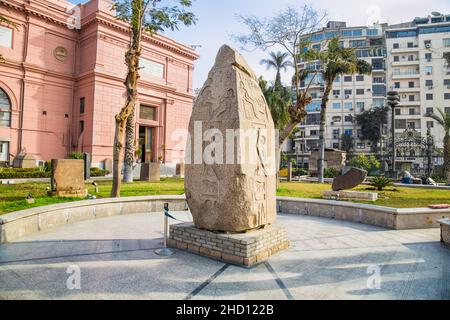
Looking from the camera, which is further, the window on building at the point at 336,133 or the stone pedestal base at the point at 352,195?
the window on building at the point at 336,133

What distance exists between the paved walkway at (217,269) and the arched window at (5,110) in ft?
68.4

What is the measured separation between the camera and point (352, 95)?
155 feet

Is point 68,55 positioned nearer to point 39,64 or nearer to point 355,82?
point 39,64

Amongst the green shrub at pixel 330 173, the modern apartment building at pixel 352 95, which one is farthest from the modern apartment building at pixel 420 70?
the green shrub at pixel 330 173

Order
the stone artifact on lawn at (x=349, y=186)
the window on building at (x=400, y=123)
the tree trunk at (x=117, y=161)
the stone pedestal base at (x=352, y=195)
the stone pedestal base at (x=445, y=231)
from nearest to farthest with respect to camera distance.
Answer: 1. the stone pedestal base at (x=445, y=231)
2. the tree trunk at (x=117, y=161)
3. the stone pedestal base at (x=352, y=195)
4. the stone artifact on lawn at (x=349, y=186)
5. the window on building at (x=400, y=123)

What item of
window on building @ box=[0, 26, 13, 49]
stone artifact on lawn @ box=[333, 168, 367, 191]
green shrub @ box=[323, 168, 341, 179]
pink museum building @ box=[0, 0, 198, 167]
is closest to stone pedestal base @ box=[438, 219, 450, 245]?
stone artifact on lawn @ box=[333, 168, 367, 191]

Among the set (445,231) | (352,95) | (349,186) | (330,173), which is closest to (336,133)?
(352,95)

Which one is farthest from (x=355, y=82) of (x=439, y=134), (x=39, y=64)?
(x=39, y=64)

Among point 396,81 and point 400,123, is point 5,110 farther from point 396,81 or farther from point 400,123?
point 396,81

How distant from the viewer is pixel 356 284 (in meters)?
3.28

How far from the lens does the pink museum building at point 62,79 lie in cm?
2119

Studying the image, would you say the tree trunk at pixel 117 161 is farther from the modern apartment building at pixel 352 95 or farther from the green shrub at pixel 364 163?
the modern apartment building at pixel 352 95

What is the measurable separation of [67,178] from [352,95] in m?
48.4
